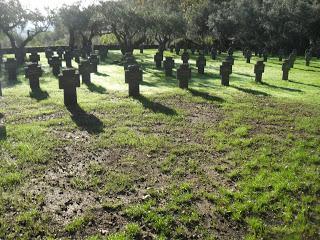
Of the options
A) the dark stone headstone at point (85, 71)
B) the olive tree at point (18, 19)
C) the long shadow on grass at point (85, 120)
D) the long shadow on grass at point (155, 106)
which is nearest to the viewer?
the long shadow on grass at point (85, 120)

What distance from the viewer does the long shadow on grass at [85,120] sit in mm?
10873

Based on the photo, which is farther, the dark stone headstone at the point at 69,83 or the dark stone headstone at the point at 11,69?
the dark stone headstone at the point at 11,69

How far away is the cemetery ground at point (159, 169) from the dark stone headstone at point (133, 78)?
59cm

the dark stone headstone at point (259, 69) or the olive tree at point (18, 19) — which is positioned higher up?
the olive tree at point (18, 19)

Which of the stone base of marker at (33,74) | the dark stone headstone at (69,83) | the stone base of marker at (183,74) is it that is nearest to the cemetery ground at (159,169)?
the dark stone headstone at (69,83)

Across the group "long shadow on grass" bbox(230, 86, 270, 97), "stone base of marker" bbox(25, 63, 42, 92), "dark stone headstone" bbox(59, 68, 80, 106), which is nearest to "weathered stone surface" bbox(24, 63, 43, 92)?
"stone base of marker" bbox(25, 63, 42, 92)

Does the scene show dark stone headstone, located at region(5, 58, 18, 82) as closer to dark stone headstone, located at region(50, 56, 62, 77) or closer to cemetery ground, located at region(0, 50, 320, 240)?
dark stone headstone, located at region(50, 56, 62, 77)

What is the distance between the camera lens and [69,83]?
1340 centimetres

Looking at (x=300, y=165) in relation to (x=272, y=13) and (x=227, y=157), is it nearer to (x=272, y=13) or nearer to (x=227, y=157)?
(x=227, y=157)

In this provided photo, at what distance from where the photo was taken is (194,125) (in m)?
11.5

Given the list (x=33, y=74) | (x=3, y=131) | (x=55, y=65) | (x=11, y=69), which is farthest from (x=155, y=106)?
(x=55, y=65)

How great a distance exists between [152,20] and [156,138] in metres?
25.9

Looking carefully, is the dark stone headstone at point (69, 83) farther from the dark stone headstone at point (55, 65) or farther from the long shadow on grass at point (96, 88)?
the dark stone headstone at point (55, 65)

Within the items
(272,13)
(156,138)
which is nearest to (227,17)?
(272,13)
